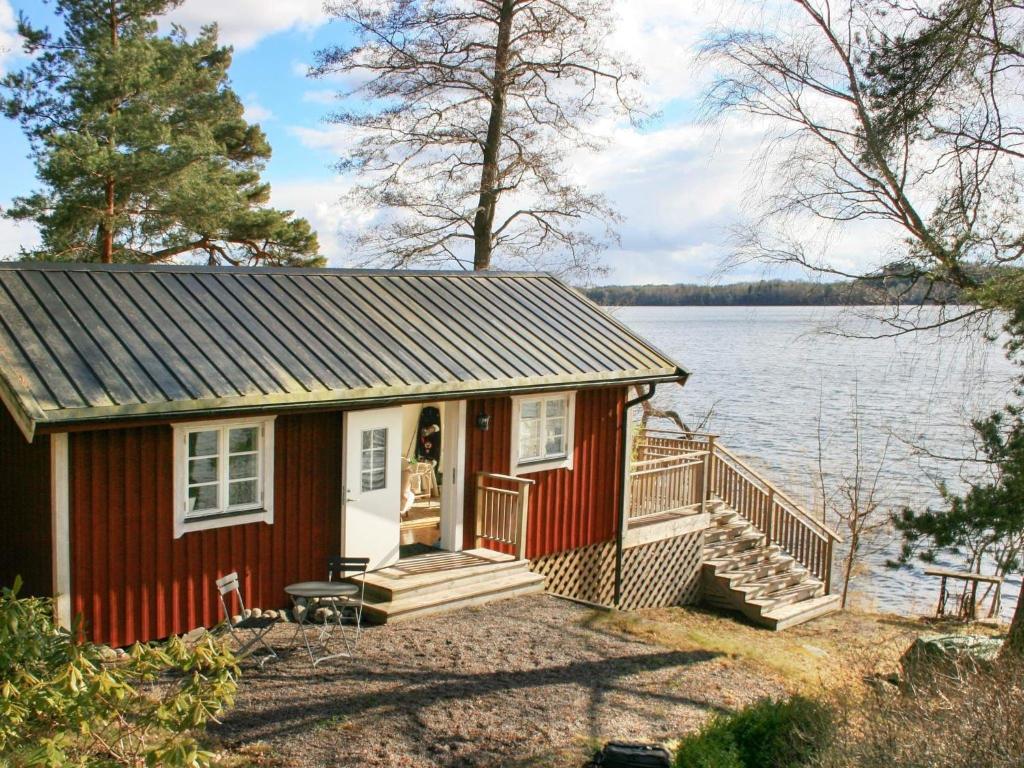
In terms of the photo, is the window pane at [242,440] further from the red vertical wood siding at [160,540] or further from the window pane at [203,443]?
the red vertical wood siding at [160,540]

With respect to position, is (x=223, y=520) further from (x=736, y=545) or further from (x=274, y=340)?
(x=736, y=545)

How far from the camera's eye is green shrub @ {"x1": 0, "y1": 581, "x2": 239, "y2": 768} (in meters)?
5.86

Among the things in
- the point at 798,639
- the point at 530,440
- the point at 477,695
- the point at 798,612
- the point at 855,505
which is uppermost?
the point at 530,440

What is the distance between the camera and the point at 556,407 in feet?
46.6

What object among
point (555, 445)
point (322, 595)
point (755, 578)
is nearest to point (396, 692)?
point (322, 595)

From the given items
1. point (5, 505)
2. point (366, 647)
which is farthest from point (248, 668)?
point (5, 505)

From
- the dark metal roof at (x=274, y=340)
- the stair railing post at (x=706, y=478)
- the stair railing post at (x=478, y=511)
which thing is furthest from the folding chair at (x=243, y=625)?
the stair railing post at (x=706, y=478)

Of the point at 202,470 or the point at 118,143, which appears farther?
the point at 118,143

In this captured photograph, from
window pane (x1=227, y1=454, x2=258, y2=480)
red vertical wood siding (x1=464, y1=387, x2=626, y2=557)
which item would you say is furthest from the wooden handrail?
window pane (x1=227, y1=454, x2=258, y2=480)

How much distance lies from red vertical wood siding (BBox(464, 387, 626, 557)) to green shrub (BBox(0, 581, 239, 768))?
6509 mm

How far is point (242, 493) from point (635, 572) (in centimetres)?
755

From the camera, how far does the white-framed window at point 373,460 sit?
465 inches

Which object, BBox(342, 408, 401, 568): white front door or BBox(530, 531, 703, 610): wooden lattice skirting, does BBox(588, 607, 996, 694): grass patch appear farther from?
BBox(342, 408, 401, 568): white front door

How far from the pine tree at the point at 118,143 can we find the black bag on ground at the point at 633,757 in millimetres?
16468
